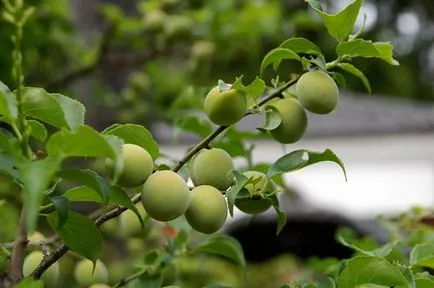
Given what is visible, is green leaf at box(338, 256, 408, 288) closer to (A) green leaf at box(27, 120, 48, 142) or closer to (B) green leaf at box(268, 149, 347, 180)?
(B) green leaf at box(268, 149, 347, 180)

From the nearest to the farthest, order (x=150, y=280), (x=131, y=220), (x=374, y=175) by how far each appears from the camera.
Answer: (x=150, y=280)
(x=131, y=220)
(x=374, y=175)

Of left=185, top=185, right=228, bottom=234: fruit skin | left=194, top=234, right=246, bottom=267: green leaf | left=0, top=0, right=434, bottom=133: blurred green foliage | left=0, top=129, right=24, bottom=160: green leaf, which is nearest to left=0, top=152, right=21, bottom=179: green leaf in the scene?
left=0, top=129, right=24, bottom=160: green leaf

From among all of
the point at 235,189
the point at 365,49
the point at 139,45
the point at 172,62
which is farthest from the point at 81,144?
the point at 172,62

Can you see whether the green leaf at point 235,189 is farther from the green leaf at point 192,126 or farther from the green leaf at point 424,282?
the green leaf at point 192,126

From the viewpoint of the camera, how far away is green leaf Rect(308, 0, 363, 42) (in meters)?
0.61

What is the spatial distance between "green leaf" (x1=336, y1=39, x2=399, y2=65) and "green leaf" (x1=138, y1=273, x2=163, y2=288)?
27 cm

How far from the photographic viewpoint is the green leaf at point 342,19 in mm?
608

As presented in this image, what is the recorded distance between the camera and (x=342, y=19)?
0.62m

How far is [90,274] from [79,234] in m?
0.23

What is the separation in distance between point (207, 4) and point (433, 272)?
122 centimetres

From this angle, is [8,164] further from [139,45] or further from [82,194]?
[139,45]

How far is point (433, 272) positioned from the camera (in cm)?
84

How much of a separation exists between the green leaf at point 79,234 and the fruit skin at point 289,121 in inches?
6.1

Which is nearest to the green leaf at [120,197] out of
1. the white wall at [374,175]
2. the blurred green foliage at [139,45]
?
the blurred green foliage at [139,45]
